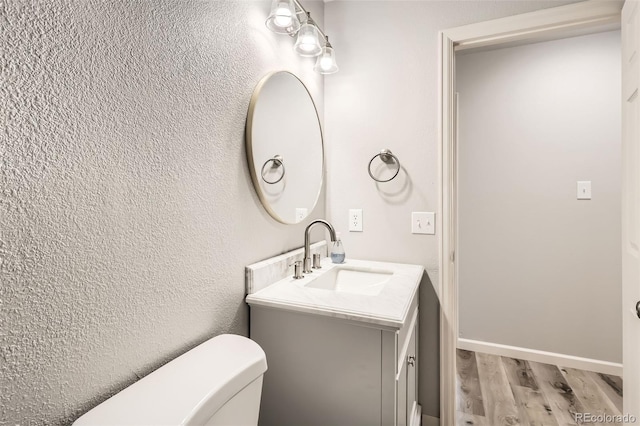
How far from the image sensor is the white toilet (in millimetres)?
657

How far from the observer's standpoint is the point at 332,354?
1.07 m

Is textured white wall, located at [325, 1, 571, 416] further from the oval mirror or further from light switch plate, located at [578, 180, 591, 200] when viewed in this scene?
light switch plate, located at [578, 180, 591, 200]

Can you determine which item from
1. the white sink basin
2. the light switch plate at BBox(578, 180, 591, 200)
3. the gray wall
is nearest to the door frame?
the white sink basin

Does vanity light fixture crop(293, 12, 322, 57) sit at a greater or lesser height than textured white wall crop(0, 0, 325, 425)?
greater

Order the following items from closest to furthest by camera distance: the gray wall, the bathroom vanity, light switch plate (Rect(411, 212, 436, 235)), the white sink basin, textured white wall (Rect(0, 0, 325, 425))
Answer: textured white wall (Rect(0, 0, 325, 425)) → the bathroom vanity → the white sink basin → light switch plate (Rect(411, 212, 436, 235)) → the gray wall

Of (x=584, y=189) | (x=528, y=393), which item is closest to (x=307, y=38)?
(x=584, y=189)

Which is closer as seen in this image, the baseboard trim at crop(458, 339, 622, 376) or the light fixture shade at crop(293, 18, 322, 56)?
the light fixture shade at crop(293, 18, 322, 56)

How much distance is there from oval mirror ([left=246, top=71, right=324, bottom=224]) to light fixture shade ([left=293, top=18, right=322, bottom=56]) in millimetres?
129

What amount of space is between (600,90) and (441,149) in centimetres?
145

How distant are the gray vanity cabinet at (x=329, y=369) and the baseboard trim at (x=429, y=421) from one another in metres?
0.57

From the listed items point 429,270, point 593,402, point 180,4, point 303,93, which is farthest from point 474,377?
point 180,4

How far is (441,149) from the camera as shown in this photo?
64.9 inches

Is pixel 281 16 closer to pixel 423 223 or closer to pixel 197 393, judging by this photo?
pixel 423 223

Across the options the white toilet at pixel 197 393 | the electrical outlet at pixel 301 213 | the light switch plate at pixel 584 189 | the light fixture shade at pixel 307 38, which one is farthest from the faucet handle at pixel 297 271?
the light switch plate at pixel 584 189
